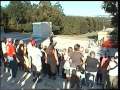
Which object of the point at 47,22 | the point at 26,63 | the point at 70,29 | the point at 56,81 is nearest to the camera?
the point at 56,81

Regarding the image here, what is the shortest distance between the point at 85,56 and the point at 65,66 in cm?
68

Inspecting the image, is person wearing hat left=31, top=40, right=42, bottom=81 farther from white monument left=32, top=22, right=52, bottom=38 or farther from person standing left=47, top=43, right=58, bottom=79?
white monument left=32, top=22, right=52, bottom=38

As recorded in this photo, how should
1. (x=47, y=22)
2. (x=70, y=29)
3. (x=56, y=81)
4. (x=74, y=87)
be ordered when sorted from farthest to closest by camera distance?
(x=70, y=29), (x=47, y=22), (x=56, y=81), (x=74, y=87)

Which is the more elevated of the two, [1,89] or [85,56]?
[85,56]

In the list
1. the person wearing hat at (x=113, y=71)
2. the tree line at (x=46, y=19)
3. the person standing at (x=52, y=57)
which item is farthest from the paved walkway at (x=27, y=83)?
the tree line at (x=46, y=19)

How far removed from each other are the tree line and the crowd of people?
54.7ft

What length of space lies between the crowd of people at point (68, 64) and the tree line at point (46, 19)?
16684 mm

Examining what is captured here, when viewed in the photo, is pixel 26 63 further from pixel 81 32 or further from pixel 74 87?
pixel 81 32

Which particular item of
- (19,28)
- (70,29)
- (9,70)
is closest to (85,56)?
(9,70)

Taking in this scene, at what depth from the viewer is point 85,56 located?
10562 millimetres

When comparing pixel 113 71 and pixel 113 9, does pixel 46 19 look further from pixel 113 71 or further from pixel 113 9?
pixel 113 71

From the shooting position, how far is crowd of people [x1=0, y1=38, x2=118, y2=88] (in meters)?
9.98

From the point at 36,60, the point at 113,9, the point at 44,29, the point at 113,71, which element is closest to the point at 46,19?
the point at 44,29

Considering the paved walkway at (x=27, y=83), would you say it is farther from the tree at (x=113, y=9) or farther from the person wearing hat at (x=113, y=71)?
the tree at (x=113, y=9)
